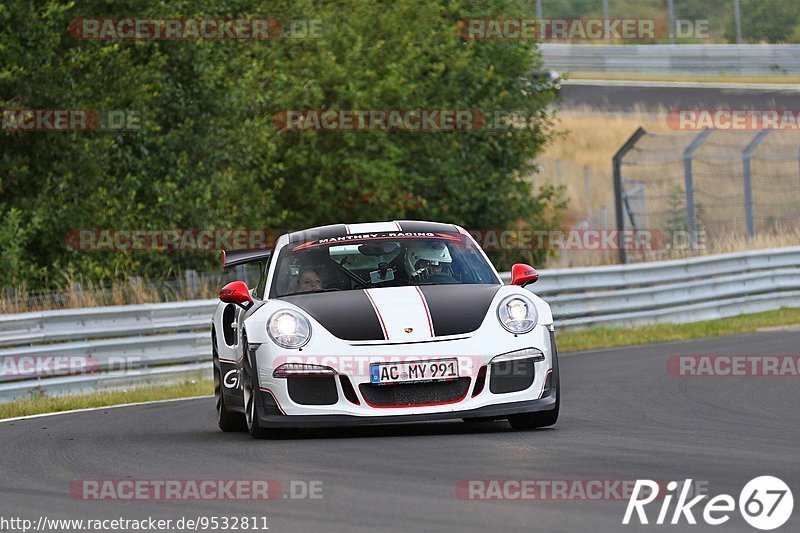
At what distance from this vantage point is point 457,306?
9.12 m

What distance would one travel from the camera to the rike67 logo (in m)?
5.61

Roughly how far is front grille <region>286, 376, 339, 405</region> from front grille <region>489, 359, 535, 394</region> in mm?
893

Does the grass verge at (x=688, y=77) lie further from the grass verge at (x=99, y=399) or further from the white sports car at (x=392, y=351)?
the white sports car at (x=392, y=351)

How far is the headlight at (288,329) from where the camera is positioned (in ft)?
29.4

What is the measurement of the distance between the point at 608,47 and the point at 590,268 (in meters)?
29.2

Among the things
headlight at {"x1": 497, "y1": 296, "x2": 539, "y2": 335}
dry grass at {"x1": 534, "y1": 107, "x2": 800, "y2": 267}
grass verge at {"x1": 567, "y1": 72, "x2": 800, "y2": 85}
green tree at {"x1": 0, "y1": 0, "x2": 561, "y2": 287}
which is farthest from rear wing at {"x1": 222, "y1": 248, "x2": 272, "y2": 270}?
grass verge at {"x1": 567, "y1": 72, "x2": 800, "y2": 85}

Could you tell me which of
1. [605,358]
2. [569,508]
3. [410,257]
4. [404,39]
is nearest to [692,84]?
[404,39]

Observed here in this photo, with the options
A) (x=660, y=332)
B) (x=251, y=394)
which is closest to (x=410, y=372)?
(x=251, y=394)

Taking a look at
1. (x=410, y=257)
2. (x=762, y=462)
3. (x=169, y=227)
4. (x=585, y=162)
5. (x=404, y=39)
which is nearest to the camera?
(x=762, y=462)

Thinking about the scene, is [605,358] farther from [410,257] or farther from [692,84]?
[692,84]

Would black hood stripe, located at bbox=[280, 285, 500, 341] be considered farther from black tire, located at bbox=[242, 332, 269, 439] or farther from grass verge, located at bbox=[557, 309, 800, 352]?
grass verge, located at bbox=[557, 309, 800, 352]

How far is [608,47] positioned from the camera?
47438 millimetres

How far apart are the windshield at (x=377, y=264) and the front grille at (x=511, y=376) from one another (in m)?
1.00

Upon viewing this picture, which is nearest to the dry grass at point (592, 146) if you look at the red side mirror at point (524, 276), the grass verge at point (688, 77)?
the grass verge at point (688, 77)
